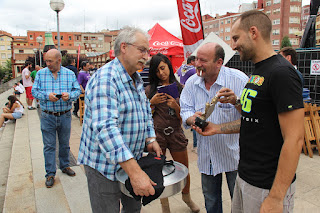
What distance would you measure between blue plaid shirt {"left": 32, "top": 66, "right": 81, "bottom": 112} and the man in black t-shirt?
3.14 metres

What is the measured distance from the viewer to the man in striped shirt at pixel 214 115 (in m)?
2.33

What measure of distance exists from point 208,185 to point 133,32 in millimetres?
1666

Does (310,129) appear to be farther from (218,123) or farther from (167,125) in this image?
(218,123)

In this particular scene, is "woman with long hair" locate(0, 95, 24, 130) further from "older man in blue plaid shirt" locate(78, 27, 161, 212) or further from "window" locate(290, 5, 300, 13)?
"window" locate(290, 5, 300, 13)

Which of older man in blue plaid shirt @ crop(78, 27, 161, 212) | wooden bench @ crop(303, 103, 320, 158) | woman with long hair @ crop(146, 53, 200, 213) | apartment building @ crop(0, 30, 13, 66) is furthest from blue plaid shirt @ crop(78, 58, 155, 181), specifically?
apartment building @ crop(0, 30, 13, 66)

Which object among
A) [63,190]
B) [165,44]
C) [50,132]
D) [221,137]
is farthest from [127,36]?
[165,44]

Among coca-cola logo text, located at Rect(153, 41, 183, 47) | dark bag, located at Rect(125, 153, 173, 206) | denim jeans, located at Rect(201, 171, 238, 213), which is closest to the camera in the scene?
dark bag, located at Rect(125, 153, 173, 206)

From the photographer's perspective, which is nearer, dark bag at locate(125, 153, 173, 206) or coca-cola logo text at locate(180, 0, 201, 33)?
dark bag at locate(125, 153, 173, 206)

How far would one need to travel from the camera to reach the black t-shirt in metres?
1.33

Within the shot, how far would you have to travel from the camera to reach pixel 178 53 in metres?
9.64

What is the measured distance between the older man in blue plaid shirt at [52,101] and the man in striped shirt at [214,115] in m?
2.32

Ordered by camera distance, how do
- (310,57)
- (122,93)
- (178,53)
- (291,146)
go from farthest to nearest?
(178,53) → (310,57) → (122,93) → (291,146)

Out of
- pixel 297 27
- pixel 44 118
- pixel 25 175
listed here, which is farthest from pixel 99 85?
pixel 297 27

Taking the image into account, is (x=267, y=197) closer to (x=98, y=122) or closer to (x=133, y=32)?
(x=98, y=122)
